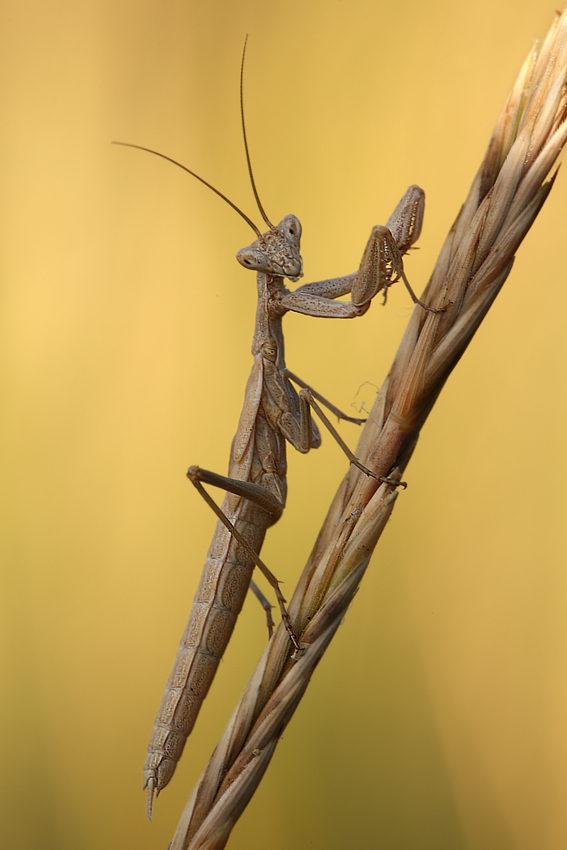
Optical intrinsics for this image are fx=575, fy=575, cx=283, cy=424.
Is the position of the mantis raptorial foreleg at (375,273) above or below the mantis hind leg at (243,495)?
above

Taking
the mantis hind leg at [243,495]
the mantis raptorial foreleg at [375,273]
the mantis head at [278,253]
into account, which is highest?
the mantis head at [278,253]

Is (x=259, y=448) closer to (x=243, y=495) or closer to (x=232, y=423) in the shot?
(x=243, y=495)

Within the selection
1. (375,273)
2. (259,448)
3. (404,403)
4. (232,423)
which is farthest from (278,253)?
(232,423)

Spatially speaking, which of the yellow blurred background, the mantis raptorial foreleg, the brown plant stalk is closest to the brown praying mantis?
the mantis raptorial foreleg

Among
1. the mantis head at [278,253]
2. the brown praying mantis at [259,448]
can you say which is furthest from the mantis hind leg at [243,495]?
the mantis head at [278,253]

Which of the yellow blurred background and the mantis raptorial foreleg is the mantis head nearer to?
the mantis raptorial foreleg

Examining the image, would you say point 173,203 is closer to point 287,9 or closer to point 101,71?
point 101,71

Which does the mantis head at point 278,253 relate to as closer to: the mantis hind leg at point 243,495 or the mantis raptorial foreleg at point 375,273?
the mantis raptorial foreleg at point 375,273
